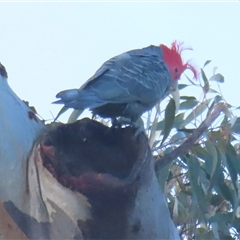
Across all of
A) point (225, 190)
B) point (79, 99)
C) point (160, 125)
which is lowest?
point (225, 190)

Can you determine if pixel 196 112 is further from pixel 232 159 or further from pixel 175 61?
pixel 175 61

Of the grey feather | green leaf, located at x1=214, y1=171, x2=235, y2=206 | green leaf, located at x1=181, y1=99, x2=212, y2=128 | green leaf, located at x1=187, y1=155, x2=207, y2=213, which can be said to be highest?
the grey feather

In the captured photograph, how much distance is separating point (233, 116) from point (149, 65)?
0.46m

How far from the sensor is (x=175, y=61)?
2.78m

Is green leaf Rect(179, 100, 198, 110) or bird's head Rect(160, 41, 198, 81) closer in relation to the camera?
green leaf Rect(179, 100, 198, 110)

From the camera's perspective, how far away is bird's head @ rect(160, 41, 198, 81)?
2736 millimetres

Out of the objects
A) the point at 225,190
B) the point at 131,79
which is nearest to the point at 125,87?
the point at 131,79

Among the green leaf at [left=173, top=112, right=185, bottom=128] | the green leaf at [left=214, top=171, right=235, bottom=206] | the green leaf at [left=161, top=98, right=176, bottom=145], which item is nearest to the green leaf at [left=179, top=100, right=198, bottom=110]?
the green leaf at [left=173, top=112, right=185, bottom=128]

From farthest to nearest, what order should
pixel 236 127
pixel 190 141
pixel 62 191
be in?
pixel 236 127 → pixel 190 141 → pixel 62 191

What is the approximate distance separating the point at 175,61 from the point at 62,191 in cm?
137

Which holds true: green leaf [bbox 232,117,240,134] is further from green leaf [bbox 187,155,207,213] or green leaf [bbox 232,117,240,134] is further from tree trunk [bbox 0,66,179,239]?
tree trunk [bbox 0,66,179,239]

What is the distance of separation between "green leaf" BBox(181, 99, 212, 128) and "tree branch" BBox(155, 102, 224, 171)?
0.14m

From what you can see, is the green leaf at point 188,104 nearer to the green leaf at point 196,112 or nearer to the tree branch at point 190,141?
the green leaf at point 196,112

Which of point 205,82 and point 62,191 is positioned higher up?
point 62,191
